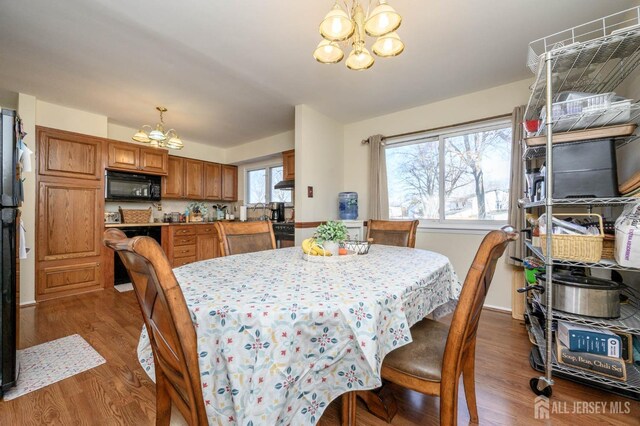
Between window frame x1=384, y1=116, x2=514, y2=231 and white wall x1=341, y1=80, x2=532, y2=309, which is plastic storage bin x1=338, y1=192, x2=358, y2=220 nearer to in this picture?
white wall x1=341, y1=80, x2=532, y2=309

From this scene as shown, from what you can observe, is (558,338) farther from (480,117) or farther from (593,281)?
(480,117)

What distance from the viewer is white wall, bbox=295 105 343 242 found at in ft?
10.5

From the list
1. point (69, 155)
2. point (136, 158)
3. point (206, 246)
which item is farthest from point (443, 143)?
point (69, 155)

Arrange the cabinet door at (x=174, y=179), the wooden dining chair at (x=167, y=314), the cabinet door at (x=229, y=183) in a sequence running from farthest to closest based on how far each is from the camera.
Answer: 1. the cabinet door at (x=229, y=183)
2. the cabinet door at (x=174, y=179)
3. the wooden dining chair at (x=167, y=314)

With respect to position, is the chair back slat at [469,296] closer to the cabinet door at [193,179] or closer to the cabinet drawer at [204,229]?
the cabinet drawer at [204,229]

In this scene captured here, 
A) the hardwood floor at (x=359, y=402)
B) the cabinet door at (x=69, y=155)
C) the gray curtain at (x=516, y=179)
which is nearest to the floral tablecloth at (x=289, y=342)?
the hardwood floor at (x=359, y=402)

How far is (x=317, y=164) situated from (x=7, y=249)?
2.78 metres

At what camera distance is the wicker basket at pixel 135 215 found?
3.92m

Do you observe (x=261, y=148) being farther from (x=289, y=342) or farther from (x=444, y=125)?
(x=289, y=342)

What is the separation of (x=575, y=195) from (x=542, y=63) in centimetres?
80

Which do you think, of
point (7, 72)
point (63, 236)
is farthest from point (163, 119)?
point (63, 236)

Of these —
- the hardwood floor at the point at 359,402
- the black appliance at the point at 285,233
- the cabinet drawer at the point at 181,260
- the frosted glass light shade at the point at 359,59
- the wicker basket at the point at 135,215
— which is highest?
the frosted glass light shade at the point at 359,59

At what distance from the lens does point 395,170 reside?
11.7 feet

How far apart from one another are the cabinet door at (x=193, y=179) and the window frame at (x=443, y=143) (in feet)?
11.3
